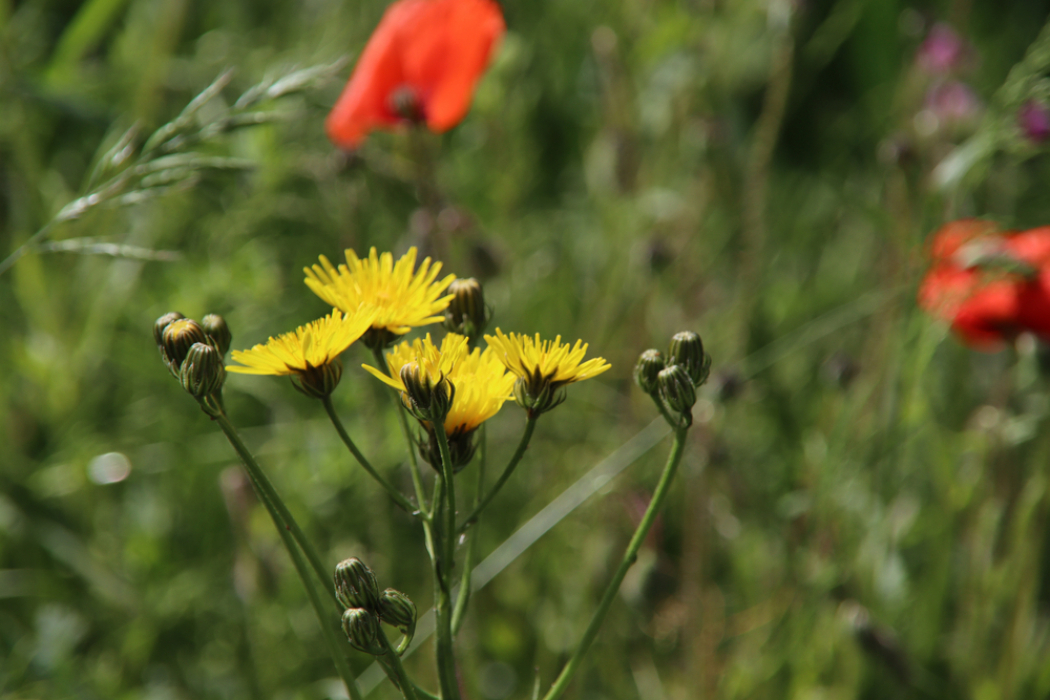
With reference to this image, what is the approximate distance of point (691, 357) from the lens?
1.93 feet

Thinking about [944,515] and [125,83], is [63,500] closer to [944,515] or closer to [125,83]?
[125,83]

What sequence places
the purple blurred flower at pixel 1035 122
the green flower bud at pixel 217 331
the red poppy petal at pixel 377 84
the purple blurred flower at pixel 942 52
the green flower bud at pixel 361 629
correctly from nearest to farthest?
the green flower bud at pixel 361 629 < the green flower bud at pixel 217 331 < the red poppy petal at pixel 377 84 < the purple blurred flower at pixel 1035 122 < the purple blurred flower at pixel 942 52

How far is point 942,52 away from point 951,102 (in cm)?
9

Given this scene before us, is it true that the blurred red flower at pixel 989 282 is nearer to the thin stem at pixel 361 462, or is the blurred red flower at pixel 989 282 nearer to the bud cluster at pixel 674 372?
the bud cluster at pixel 674 372

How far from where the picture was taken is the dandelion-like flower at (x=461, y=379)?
20.4 inches

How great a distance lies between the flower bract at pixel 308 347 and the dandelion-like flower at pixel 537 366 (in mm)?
74

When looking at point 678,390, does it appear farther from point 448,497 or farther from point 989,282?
point 989,282

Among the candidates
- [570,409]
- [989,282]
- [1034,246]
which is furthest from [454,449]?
[570,409]

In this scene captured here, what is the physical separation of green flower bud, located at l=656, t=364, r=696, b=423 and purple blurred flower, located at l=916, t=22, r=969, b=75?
1.20 meters

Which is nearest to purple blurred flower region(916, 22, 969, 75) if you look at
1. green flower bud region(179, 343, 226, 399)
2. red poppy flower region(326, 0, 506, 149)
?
red poppy flower region(326, 0, 506, 149)

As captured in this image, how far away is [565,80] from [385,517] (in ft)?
4.09

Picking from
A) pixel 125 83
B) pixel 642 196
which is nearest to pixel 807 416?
pixel 642 196

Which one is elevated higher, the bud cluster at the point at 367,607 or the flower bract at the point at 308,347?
the flower bract at the point at 308,347

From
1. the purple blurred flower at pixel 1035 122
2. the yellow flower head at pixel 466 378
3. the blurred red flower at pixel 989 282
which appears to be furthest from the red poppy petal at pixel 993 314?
the yellow flower head at pixel 466 378
